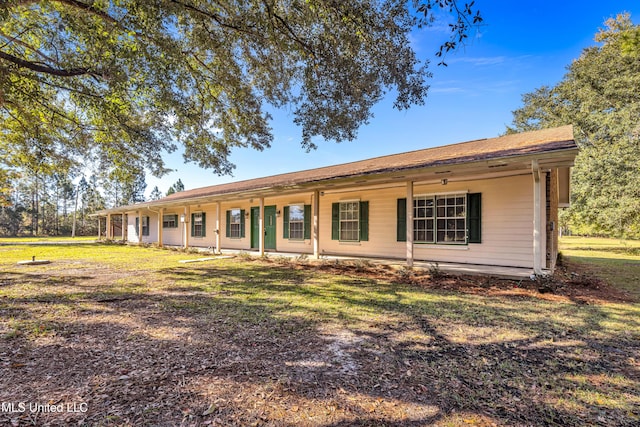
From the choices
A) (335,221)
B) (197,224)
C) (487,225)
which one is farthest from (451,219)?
(197,224)

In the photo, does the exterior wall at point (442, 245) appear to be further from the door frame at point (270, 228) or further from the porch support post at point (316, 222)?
the porch support post at point (316, 222)

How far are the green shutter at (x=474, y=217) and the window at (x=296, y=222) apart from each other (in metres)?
6.29

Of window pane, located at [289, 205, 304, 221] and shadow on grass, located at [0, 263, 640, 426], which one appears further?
window pane, located at [289, 205, 304, 221]

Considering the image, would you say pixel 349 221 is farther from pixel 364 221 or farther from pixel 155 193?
pixel 155 193

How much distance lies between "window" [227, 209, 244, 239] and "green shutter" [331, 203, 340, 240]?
17.4 ft

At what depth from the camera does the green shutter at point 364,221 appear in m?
10.4

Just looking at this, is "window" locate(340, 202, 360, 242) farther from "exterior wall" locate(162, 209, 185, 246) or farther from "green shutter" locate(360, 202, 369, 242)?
"exterior wall" locate(162, 209, 185, 246)

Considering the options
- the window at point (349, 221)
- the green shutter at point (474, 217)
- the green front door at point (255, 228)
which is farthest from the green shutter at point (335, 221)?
the green shutter at point (474, 217)

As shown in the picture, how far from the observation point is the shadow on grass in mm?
2215

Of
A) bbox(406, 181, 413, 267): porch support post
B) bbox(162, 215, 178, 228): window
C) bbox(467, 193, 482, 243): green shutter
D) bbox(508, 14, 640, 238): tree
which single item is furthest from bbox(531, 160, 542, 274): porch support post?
bbox(162, 215, 178, 228): window

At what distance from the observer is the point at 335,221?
11.3 meters

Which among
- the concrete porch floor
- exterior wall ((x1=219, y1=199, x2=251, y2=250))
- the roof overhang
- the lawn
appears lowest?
the lawn

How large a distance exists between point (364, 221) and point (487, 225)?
12.6ft

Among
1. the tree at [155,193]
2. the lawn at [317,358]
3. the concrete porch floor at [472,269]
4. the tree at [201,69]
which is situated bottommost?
the lawn at [317,358]
